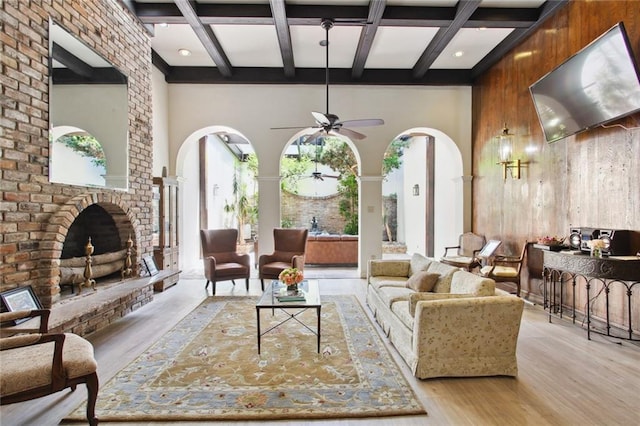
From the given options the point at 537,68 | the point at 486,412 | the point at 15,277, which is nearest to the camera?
the point at 486,412

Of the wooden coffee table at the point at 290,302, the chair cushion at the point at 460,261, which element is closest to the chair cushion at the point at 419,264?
the wooden coffee table at the point at 290,302

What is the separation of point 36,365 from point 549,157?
218 inches

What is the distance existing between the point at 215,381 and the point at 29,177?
7.57 feet

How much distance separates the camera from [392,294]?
3531 mm

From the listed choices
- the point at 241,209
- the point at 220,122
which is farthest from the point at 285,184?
the point at 220,122

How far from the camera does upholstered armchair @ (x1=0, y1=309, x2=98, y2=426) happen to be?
71.8 inches

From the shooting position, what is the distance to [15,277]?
2744 millimetres

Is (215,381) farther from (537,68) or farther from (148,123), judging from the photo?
(537,68)

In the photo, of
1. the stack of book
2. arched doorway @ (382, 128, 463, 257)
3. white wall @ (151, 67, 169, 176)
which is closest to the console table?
the stack of book

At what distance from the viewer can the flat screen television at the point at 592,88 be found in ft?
9.86

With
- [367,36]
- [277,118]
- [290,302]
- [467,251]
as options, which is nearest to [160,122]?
[277,118]

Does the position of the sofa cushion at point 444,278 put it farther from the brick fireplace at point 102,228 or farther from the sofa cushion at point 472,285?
the brick fireplace at point 102,228

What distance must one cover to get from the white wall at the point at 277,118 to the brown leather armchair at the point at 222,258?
2.61 ft

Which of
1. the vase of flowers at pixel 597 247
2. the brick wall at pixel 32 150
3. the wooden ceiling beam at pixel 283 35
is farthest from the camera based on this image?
the wooden ceiling beam at pixel 283 35
